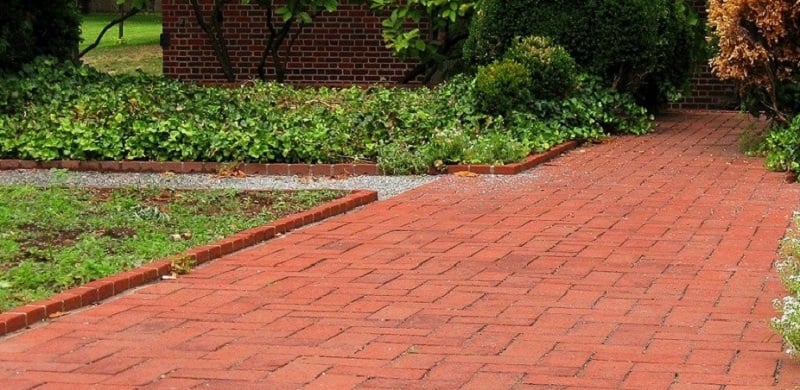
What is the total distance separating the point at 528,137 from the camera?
1241cm

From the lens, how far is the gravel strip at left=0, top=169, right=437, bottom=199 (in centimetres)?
1051

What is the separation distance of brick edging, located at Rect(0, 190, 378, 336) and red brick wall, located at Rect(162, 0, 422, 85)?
29.3 ft

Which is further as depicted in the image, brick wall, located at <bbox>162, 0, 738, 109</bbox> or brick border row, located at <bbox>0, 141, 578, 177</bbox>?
brick wall, located at <bbox>162, 0, 738, 109</bbox>

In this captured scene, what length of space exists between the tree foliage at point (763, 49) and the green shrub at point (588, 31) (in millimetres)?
1662

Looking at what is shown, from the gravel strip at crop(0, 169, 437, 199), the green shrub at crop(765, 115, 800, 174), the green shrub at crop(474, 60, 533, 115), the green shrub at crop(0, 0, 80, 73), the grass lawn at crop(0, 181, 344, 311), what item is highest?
the green shrub at crop(0, 0, 80, 73)

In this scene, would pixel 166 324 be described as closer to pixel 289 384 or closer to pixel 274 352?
pixel 274 352

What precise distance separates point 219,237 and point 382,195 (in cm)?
231

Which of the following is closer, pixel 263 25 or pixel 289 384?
pixel 289 384

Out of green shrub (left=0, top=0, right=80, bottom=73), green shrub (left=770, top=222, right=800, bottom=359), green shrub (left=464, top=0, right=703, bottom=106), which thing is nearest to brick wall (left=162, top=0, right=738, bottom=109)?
green shrub (left=0, top=0, right=80, bottom=73)

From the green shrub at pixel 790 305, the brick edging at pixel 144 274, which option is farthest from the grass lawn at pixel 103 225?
the green shrub at pixel 790 305

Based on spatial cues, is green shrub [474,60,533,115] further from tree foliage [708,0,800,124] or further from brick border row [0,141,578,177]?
tree foliage [708,0,800,124]

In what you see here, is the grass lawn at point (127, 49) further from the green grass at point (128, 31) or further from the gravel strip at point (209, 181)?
the gravel strip at point (209, 181)

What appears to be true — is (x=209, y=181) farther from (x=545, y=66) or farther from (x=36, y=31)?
(x=36, y=31)

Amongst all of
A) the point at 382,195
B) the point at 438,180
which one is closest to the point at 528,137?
the point at 438,180
